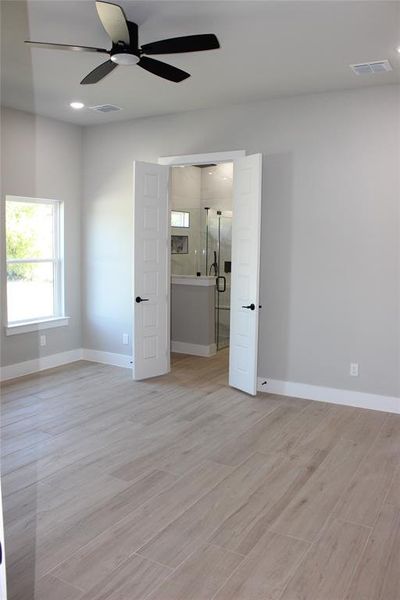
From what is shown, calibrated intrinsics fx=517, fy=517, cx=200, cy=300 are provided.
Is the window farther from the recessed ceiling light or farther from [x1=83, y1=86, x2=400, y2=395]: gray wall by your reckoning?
[x1=83, y1=86, x2=400, y2=395]: gray wall

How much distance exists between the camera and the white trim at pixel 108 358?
6.33 m

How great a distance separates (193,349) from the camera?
7.20 m

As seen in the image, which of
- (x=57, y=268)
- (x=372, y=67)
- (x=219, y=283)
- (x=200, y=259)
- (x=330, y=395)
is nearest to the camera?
(x=372, y=67)

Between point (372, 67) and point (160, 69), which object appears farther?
point (372, 67)

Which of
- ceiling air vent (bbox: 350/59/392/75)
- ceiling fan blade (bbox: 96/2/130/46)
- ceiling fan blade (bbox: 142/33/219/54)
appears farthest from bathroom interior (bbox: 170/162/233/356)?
ceiling fan blade (bbox: 96/2/130/46)

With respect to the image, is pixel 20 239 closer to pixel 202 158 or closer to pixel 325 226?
pixel 202 158

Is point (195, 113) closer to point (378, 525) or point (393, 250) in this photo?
point (393, 250)

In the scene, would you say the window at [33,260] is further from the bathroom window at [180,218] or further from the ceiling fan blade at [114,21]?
the ceiling fan blade at [114,21]

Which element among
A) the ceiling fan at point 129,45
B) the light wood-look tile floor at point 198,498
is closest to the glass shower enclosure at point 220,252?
the light wood-look tile floor at point 198,498

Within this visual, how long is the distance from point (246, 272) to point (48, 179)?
268cm

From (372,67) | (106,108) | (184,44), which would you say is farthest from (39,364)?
(372,67)

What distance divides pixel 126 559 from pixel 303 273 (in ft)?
10.8

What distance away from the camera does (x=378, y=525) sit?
285 cm

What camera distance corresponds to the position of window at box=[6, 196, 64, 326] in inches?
229
